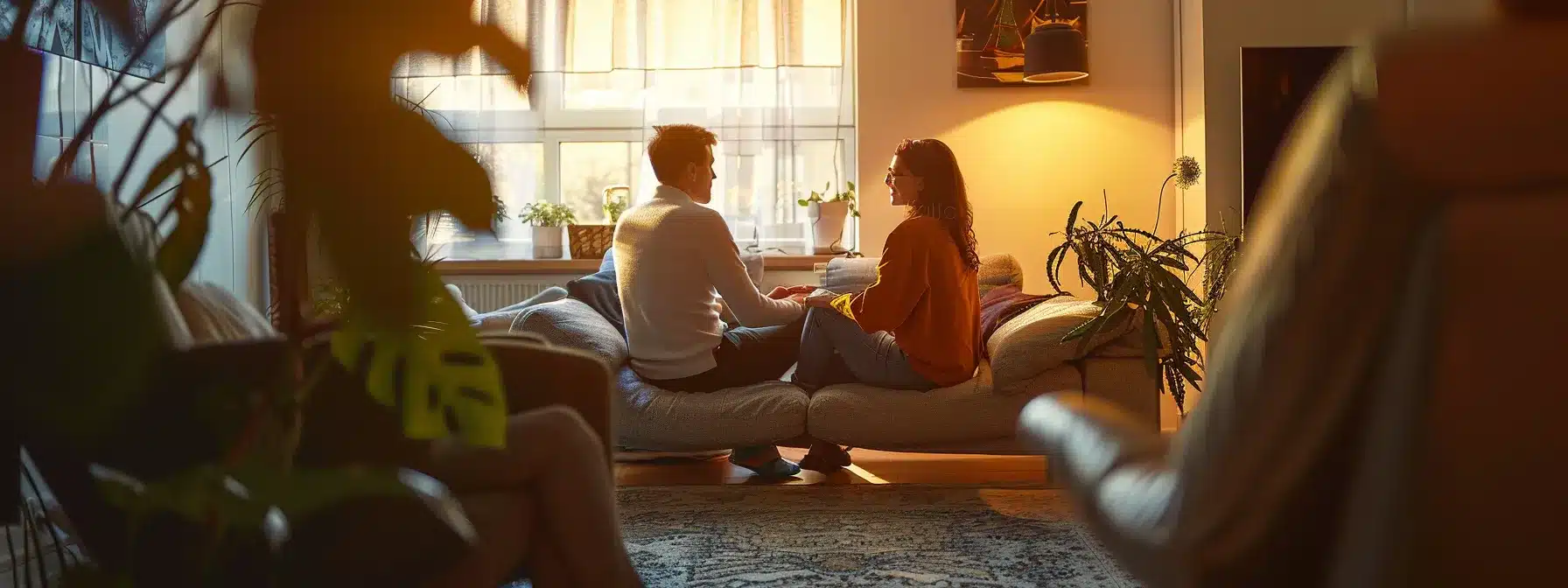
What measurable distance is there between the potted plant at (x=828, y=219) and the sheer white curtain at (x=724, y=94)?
0.88ft

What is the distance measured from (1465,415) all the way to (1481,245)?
7cm

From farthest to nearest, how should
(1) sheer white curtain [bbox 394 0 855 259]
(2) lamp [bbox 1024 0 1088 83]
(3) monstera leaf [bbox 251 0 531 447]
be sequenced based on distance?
(1) sheer white curtain [bbox 394 0 855 259]
(2) lamp [bbox 1024 0 1088 83]
(3) monstera leaf [bbox 251 0 531 447]

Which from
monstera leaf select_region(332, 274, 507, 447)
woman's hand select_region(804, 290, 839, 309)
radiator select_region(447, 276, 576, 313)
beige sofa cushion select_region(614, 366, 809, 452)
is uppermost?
radiator select_region(447, 276, 576, 313)

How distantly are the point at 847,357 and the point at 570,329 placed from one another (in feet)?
2.69

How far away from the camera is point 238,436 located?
1.38ft

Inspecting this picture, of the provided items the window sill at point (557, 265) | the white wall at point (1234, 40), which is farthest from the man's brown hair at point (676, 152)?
the white wall at point (1234, 40)

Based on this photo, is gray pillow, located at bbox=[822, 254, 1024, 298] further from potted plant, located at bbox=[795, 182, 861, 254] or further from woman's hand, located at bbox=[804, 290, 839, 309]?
potted plant, located at bbox=[795, 182, 861, 254]

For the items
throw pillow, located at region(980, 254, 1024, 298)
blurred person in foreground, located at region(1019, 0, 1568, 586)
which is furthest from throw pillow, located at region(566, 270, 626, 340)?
blurred person in foreground, located at region(1019, 0, 1568, 586)

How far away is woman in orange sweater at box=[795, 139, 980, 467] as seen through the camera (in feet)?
11.0

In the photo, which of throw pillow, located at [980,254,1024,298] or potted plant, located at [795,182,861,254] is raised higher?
potted plant, located at [795,182,861,254]

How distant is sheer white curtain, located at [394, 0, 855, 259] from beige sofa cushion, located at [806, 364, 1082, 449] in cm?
270

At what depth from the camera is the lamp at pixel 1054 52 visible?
5133 mm

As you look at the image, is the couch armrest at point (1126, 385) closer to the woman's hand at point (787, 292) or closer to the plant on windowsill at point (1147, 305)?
the plant on windowsill at point (1147, 305)

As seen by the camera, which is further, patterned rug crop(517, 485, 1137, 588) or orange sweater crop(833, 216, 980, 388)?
→ orange sweater crop(833, 216, 980, 388)
